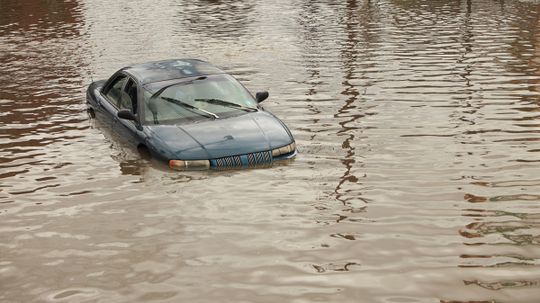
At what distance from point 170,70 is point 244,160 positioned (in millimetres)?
2691

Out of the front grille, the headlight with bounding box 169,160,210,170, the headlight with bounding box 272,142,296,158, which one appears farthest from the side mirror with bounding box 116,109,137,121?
the headlight with bounding box 272,142,296,158

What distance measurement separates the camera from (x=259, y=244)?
7504mm

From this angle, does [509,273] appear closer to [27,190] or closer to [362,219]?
[362,219]

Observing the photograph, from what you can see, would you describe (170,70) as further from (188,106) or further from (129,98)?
(188,106)

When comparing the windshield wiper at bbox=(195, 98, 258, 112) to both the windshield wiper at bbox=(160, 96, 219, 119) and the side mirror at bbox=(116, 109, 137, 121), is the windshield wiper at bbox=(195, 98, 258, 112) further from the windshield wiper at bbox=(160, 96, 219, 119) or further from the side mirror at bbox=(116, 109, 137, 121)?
the side mirror at bbox=(116, 109, 137, 121)

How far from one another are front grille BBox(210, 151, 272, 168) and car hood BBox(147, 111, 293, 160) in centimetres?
6

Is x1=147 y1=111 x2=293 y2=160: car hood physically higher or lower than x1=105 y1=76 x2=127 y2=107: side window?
lower

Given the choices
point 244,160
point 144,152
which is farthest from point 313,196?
point 144,152

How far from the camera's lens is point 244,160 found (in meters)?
9.85

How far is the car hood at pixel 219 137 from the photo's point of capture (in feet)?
32.3

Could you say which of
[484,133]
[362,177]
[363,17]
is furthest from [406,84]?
[363,17]

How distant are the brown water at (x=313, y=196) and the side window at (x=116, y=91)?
641 mm

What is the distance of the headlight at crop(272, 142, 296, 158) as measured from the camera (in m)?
10.1

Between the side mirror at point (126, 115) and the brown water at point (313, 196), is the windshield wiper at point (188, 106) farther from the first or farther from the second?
the brown water at point (313, 196)
